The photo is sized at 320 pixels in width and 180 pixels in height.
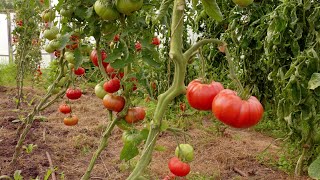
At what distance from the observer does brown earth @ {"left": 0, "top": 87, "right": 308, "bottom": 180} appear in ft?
9.57

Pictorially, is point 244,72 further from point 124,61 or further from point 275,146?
point 124,61

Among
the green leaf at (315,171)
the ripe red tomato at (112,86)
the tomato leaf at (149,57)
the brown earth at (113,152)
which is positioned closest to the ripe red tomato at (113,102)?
the ripe red tomato at (112,86)

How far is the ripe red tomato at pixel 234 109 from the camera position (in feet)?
2.67

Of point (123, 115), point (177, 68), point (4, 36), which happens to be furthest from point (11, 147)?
point (4, 36)

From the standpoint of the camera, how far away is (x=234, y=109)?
32.3 inches

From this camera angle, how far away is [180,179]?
286 centimetres

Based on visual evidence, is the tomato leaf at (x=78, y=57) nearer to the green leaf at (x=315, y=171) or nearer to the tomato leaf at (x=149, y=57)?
the tomato leaf at (x=149, y=57)

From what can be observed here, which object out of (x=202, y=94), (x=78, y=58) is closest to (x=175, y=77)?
(x=202, y=94)

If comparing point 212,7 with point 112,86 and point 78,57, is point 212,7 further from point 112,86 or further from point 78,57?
point 78,57

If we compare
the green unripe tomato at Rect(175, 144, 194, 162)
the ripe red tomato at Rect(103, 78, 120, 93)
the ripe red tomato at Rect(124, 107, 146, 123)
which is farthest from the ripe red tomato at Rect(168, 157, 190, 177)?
the ripe red tomato at Rect(103, 78, 120, 93)

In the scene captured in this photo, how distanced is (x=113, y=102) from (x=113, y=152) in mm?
2088

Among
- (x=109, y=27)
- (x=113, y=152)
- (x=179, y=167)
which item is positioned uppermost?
(x=109, y=27)

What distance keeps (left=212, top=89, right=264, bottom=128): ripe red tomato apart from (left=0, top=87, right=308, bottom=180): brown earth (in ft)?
5.55

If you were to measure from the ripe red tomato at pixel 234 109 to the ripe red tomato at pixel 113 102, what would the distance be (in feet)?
2.00
